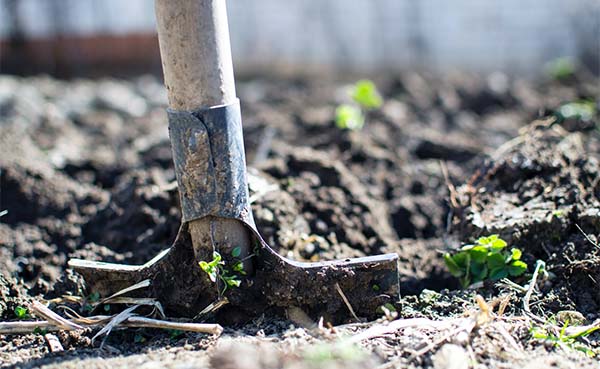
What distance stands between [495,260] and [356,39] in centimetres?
611

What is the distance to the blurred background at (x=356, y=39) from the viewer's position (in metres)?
7.84

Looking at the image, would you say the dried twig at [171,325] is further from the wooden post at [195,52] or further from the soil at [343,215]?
the wooden post at [195,52]

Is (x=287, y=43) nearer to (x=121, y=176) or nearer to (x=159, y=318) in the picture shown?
(x=121, y=176)

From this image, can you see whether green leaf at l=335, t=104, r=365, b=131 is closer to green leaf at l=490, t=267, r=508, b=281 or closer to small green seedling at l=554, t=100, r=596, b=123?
small green seedling at l=554, t=100, r=596, b=123

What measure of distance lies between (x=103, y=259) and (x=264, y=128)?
6.60ft

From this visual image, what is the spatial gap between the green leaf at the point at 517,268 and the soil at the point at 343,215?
52mm

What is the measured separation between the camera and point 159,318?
219cm

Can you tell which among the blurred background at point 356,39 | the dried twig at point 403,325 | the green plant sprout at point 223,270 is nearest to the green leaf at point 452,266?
the dried twig at point 403,325

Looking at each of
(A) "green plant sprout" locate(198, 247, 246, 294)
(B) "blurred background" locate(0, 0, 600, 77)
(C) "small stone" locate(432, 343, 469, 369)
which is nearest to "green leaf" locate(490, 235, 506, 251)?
(C) "small stone" locate(432, 343, 469, 369)

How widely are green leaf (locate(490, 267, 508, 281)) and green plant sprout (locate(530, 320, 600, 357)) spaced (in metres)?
0.29

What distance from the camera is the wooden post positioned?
197cm

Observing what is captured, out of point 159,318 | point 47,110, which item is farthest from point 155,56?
point 159,318

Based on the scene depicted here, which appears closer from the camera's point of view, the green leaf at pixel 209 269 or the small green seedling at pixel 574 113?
the green leaf at pixel 209 269

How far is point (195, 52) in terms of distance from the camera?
199cm
